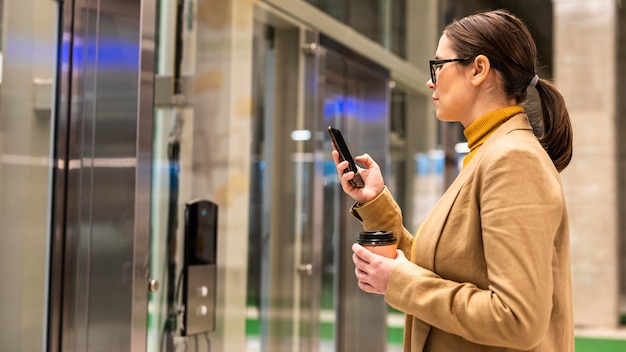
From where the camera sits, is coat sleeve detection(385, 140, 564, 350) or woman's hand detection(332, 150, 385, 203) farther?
woman's hand detection(332, 150, 385, 203)

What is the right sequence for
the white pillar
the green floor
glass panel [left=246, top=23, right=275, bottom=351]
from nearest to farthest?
glass panel [left=246, top=23, right=275, bottom=351], the green floor, the white pillar

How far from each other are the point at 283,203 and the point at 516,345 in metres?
2.82

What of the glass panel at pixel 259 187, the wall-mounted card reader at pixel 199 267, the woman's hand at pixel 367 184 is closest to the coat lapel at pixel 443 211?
the woman's hand at pixel 367 184

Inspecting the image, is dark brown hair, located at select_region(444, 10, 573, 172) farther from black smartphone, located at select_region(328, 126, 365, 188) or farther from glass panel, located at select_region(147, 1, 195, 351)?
glass panel, located at select_region(147, 1, 195, 351)

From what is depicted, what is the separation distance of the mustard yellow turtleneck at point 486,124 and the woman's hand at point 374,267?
293 millimetres

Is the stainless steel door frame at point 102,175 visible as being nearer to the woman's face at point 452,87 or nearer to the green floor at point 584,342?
the woman's face at point 452,87

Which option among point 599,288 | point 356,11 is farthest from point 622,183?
point 356,11

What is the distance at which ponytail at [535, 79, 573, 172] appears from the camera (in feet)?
5.77

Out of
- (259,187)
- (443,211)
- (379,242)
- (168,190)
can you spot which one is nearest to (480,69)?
(443,211)

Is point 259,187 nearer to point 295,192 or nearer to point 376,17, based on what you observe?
point 295,192

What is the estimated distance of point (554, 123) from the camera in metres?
1.76

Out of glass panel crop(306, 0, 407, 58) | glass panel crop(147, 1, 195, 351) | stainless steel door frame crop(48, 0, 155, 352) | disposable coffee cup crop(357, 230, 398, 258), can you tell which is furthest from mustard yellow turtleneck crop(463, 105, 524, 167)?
glass panel crop(306, 0, 407, 58)

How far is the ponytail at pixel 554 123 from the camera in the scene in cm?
176

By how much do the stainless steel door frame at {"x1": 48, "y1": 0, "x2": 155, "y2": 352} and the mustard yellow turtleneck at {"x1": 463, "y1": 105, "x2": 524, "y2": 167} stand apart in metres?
1.41
